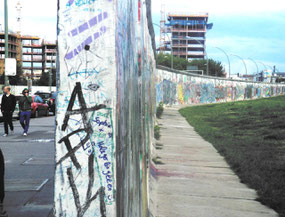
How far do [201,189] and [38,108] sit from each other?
66.3 feet

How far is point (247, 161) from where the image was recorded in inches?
381

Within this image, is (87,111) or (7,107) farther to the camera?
(7,107)

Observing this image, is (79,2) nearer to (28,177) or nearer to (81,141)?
(81,141)

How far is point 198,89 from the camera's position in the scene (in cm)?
4628

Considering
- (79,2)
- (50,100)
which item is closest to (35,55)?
(50,100)

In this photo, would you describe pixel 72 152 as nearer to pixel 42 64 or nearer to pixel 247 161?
pixel 247 161

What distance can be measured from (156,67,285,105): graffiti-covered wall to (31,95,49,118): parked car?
6922 mm

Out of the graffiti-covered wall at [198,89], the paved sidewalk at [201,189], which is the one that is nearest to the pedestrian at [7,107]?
the paved sidewalk at [201,189]

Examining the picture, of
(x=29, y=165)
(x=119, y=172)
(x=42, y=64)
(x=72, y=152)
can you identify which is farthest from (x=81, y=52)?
(x=42, y=64)

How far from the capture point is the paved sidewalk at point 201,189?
19.7ft

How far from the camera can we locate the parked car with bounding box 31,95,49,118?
2550cm

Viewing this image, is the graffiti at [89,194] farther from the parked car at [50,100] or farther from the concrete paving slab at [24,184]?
the parked car at [50,100]

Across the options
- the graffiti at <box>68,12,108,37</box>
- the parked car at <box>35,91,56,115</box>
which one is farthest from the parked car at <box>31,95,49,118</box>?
the graffiti at <box>68,12,108,37</box>

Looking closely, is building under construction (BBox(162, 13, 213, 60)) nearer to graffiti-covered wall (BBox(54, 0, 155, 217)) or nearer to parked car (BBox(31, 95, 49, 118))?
parked car (BBox(31, 95, 49, 118))
